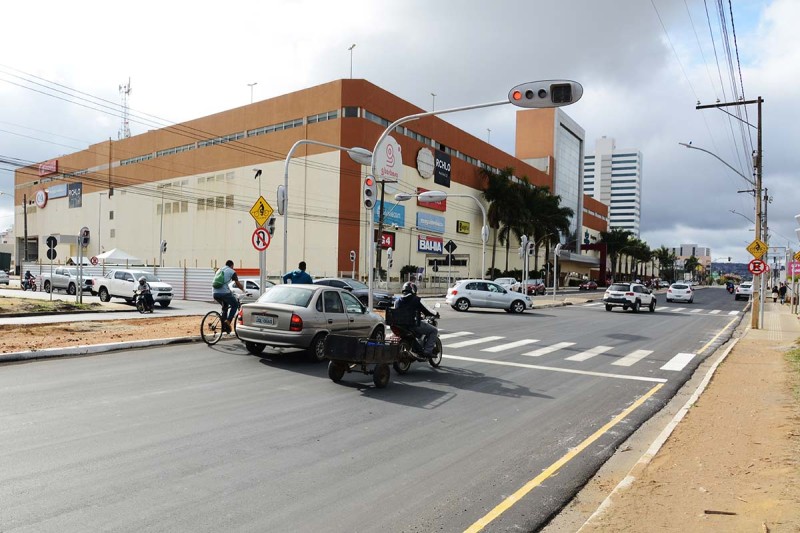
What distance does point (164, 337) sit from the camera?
13.3m

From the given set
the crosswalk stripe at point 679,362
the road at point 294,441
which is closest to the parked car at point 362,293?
the crosswalk stripe at point 679,362

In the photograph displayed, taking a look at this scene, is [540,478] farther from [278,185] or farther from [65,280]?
[278,185]

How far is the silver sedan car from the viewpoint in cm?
1045

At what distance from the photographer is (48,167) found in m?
85.1

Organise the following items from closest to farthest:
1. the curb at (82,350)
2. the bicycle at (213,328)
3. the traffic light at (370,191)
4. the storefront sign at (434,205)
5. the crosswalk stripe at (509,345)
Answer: the curb at (82,350)
the bicycle at (213,328)
the crosswalk stripe at (509,345)
the traffic light at (370,191)
the storefront sign at (434,205)

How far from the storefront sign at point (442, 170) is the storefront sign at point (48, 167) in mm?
59642

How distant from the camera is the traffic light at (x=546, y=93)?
11430mm

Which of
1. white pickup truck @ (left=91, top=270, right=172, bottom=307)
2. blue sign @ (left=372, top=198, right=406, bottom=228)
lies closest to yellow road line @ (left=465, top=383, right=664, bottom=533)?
white pickup truck @ (left=91, top=270, right=172, bottom=307)

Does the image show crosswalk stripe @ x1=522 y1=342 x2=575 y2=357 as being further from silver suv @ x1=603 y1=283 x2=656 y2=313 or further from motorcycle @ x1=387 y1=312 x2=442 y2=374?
silver suv @ x1=603 y1=283 x2=656 y2=313

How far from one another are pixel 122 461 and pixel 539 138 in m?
93.7

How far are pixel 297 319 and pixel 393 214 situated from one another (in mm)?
43803

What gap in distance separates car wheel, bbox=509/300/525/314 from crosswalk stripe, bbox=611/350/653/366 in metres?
13.1

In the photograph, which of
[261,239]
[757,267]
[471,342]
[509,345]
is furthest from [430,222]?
[509,345]

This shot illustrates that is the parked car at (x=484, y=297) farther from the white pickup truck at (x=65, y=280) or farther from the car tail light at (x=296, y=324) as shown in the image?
the white pickup truck at (x=65, y=280)
